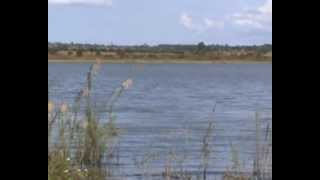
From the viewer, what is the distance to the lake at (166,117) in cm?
347

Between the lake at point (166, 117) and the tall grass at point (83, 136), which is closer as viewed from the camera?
the tall grass at point (83, 136)

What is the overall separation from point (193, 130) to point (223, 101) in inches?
33.8

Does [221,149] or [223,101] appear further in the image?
[223,101]

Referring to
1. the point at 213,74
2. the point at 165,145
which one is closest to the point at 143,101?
the point at 165,145

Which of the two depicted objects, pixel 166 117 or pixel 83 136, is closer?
pixel 83 136

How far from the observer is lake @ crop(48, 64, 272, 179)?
11.4 feet

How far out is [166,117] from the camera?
4414mm

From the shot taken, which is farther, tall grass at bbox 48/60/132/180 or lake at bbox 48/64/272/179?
lake at bbox 48/64/272/179
